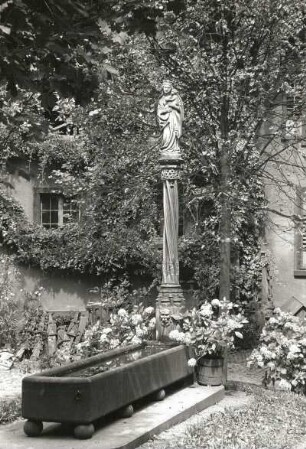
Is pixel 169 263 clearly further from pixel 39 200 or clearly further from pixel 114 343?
pixel 39 200

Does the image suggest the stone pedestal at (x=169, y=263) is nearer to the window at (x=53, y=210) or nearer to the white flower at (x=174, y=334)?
the white flower at (x=174, y=334)

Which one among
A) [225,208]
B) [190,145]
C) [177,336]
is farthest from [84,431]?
[190,145]

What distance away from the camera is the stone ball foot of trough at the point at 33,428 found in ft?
21.7

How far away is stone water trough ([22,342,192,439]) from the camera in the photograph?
6379 millimetres

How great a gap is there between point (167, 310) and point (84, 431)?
136 inches

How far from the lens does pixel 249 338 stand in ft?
50.2

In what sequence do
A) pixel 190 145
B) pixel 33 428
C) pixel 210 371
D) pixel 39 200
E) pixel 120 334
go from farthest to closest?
pixel 39 200
pixel 190 145
pixel 120 334
pixel 210 371
pixel 33 428

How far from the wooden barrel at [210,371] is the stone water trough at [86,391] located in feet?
4.54

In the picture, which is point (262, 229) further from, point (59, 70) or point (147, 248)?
point (59, 70)

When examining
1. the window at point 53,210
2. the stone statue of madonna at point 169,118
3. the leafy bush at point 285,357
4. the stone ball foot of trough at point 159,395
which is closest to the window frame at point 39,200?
the window at point 53,210

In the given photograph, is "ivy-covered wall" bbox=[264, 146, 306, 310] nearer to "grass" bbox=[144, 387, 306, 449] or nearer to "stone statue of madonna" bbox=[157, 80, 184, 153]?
"stone statue of madonna" bbox=[157, 80, 184, 153]

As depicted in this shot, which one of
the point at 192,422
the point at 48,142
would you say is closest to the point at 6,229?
the point at 48,142

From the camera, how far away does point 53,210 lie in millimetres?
16953

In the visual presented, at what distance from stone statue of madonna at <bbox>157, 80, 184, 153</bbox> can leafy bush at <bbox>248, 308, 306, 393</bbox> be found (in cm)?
309
